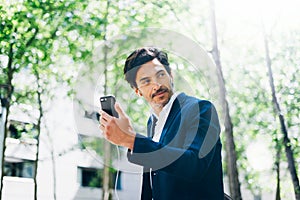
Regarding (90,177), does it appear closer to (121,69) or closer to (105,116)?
(121,69)

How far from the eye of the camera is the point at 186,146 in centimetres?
79

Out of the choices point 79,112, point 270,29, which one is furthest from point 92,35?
point 79,112

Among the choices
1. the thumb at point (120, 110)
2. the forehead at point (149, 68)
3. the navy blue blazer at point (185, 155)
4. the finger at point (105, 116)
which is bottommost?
the navy blue blazer at point (185, 155)

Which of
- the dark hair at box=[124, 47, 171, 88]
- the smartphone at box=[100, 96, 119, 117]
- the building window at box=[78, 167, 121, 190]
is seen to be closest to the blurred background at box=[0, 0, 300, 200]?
the building window at box=[78, 167, 121, 190]

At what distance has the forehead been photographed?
3.02ft

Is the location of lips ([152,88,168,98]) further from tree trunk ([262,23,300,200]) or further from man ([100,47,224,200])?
tree trunk ([262,23,300,200])

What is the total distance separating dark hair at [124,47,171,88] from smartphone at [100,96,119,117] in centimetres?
12

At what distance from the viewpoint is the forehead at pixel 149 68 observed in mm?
922

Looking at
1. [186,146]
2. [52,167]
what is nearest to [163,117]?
[186,146]

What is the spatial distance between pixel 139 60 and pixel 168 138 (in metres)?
0.18

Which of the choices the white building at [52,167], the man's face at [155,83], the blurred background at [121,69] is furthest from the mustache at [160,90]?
the white building at [52,167]

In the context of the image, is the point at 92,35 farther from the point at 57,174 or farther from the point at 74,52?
the point at 57,174

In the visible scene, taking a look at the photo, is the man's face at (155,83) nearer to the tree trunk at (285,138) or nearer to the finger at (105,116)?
the finger at (105,116)

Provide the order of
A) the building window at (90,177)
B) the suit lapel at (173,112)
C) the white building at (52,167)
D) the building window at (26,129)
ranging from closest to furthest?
the suit lapel at (173,112), the building window at (26,129), the white building at (52,167), the building window at (90,177)
